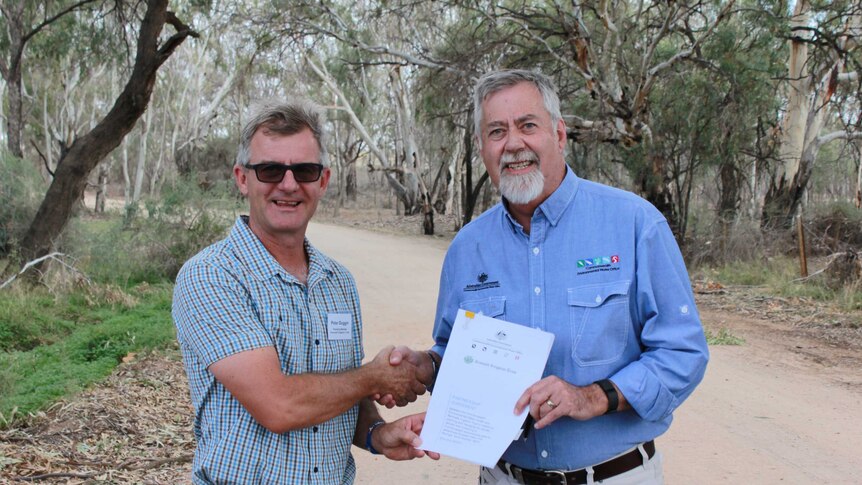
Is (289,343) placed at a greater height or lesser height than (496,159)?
lesser

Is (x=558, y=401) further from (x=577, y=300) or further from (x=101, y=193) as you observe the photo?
(x=101, y=193)

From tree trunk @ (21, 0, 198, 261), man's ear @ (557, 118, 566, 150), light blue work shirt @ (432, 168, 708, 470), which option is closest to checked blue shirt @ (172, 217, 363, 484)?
light blue work shirt @ (432, 168, 708, 470)

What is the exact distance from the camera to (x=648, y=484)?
244 cm

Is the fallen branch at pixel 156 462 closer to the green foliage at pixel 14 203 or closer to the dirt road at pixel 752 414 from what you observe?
the dirt road at pixel 752 414

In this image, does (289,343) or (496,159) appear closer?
(289,343)

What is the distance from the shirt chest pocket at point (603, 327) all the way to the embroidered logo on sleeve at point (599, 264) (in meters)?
0.06

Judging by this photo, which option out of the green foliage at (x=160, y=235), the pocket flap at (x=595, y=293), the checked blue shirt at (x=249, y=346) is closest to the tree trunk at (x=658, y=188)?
the green foliage at (x=160, y=235)

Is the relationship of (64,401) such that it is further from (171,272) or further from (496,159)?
(171,272)

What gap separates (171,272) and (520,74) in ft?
36.3

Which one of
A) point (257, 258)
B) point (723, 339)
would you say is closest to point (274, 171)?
point (257, 258)

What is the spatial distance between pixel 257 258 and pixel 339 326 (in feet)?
1.13

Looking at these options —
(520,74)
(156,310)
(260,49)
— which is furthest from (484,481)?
(260,49)

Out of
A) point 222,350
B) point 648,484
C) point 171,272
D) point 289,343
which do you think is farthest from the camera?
point 171,272

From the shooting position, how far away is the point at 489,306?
8.41ft
